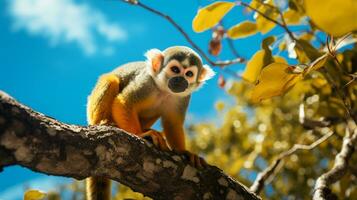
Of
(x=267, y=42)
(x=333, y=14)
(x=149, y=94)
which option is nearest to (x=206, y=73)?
(x=149, y=94)

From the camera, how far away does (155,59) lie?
161 inches

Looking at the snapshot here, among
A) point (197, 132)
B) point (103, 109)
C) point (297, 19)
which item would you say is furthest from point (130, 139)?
point (197, 132)

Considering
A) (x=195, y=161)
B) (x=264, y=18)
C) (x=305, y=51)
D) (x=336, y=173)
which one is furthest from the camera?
(x=264, y=18)

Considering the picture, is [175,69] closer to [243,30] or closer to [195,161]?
[243,30]

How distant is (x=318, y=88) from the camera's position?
3320mm

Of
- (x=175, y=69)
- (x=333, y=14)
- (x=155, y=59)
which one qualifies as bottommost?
(x=333, y=14)

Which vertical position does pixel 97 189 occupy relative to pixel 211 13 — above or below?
below

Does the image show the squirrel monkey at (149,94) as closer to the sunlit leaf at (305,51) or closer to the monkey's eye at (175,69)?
the monkey's eye at (175,69)

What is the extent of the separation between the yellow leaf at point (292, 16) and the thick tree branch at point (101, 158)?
1363 mm

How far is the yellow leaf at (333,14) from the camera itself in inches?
32.3

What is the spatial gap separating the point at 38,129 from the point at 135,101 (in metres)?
1.87

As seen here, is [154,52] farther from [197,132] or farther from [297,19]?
[197,132]

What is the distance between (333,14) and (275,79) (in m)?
0.91

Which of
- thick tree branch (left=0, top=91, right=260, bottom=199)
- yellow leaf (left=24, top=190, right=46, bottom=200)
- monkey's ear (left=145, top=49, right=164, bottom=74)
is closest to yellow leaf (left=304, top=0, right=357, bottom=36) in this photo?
thick tree branch (left=0, top=91, right=260, bottom=199)
